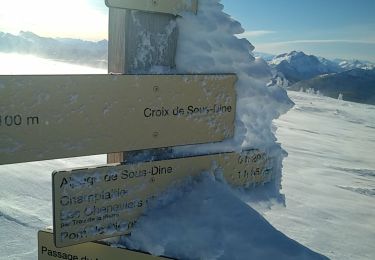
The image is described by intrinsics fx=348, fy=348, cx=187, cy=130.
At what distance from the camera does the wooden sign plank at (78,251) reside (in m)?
1.65

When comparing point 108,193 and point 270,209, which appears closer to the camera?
point 108,193

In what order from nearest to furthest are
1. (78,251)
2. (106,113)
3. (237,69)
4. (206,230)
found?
(106,113)
(206,230)
(78,251)
(237,69)

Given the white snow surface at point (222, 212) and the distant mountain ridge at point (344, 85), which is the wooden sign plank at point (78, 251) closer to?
the white snow surface at point (222, 212)

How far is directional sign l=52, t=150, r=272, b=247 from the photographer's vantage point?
144 centimetres

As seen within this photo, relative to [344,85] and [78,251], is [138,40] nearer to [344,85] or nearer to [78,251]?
[78,251]

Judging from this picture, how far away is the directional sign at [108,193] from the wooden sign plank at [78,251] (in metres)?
0.13

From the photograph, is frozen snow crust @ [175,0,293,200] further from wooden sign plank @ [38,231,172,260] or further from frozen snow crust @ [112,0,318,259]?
wooden sign plank @ [38,231,172,260]

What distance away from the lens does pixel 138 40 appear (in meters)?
1.60

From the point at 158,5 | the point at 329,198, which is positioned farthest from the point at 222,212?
the point at 329,198

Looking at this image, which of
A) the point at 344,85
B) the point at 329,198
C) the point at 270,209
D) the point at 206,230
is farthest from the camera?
the point at 344,85

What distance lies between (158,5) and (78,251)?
1225 millimetres

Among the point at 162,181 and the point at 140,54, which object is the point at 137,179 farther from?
the point at 140,54

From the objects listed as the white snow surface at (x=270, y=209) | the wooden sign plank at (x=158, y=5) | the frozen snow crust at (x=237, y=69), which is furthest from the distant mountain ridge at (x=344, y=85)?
the wooden sign plank at (x=158, y=5)

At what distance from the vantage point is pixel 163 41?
167 cm
